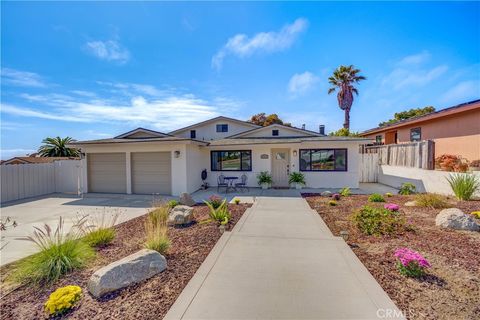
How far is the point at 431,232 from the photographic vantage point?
5.20 meters

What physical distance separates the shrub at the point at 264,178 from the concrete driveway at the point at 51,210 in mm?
6167

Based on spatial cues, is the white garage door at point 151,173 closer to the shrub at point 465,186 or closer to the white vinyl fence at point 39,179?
the white vinyl fence at point 39,179

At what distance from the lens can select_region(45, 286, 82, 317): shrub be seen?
2672 mm

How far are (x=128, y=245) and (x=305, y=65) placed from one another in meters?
12.3

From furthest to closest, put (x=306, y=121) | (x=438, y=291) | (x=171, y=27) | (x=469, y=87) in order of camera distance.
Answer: (x=306, y=121)
(x=469, y=87)
(x=171, y=27)
(x=438, y=291)

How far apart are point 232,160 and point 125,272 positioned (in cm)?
1053

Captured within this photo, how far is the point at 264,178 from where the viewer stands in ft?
42.1

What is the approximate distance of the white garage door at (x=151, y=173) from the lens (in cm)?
1162

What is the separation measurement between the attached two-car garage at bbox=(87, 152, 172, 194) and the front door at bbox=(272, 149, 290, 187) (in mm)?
6076

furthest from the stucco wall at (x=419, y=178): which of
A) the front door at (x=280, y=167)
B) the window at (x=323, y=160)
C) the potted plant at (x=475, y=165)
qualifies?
the front door at (x=280, y=167)

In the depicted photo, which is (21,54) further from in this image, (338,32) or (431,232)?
(431,232)

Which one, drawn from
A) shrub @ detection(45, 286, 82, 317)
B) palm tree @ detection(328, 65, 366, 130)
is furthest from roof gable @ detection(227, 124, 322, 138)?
shrub @ detection(45, 286, 82, 317)

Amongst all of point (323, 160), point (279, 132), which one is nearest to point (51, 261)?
point (323, 160)

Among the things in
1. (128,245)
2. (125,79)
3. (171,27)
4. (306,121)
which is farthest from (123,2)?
(306,121)
